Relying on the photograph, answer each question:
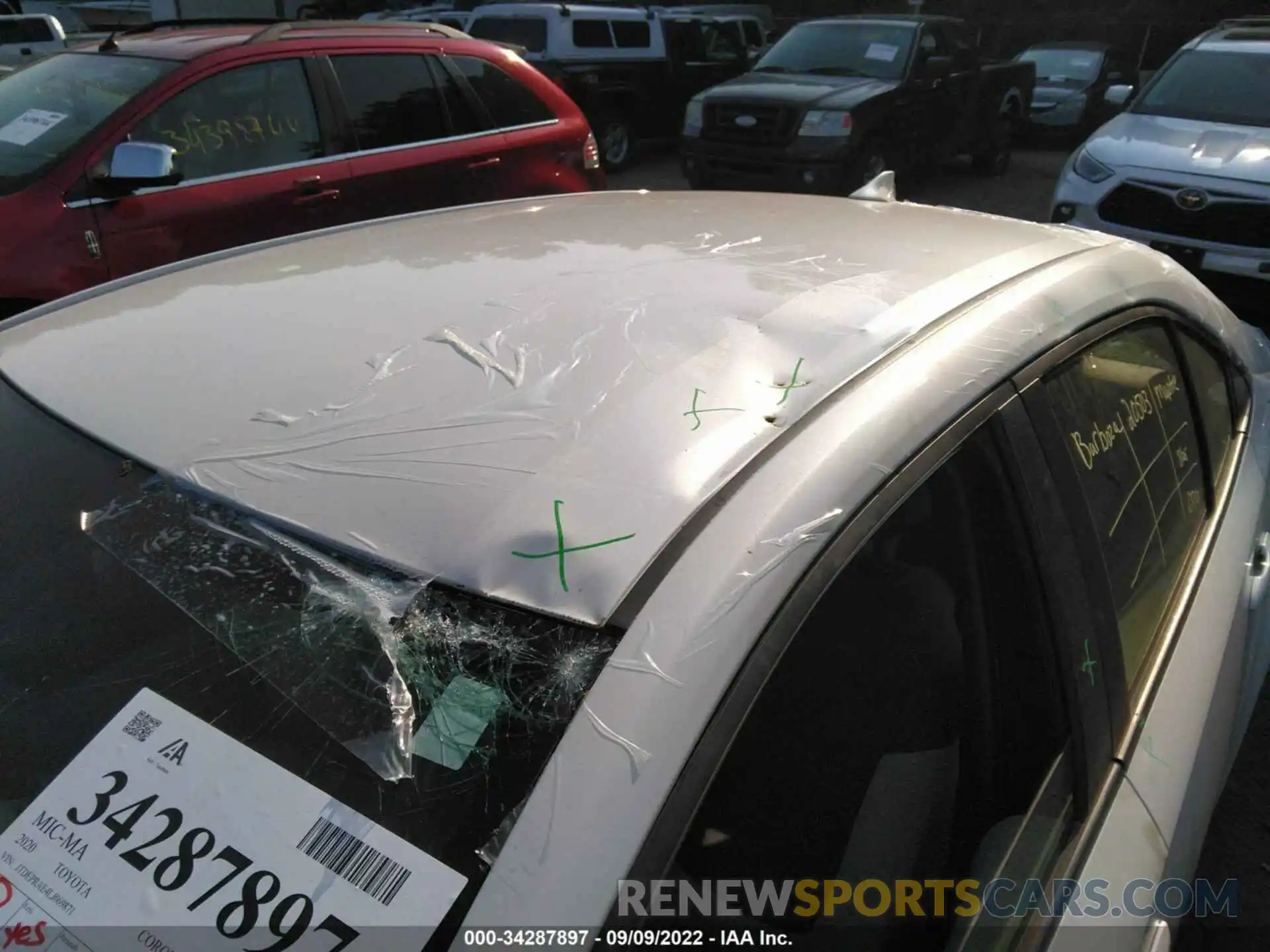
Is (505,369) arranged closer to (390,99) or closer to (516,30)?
(390,99)

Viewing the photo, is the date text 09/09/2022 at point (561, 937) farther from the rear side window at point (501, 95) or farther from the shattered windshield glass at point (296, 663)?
the rear side window at point (501, 95)

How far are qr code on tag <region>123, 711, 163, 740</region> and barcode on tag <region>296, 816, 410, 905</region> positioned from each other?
238 mm

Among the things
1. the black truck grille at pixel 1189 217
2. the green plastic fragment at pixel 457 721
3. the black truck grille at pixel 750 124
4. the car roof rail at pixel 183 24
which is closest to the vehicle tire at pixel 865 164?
the black truck grille at pixel 750 124

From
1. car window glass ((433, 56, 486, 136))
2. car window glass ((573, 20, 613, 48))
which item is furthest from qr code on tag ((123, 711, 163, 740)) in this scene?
car window glass ((573, 20, 613, 48))

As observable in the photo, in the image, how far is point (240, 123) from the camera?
14.6 ft

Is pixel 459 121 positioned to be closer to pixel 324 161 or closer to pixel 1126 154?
pixel 324 161

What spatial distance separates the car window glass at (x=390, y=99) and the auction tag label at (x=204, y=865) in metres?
4.44

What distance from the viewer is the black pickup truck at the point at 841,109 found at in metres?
8.62

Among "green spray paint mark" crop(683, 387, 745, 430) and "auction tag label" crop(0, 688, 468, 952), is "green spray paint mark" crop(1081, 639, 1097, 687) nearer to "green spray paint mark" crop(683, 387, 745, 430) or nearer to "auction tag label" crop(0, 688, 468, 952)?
"green spray paint mark" crop(683, 387, 745, 430)

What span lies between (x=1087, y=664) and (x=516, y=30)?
451 inches

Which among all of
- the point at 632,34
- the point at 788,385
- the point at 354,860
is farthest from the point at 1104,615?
the point at 632,34

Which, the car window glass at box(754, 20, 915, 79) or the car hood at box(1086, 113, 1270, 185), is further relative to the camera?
the car window glass at box(754, 20, 915, 79)

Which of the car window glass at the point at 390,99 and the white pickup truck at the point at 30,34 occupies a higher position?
the car window glass at the point at 390,99
